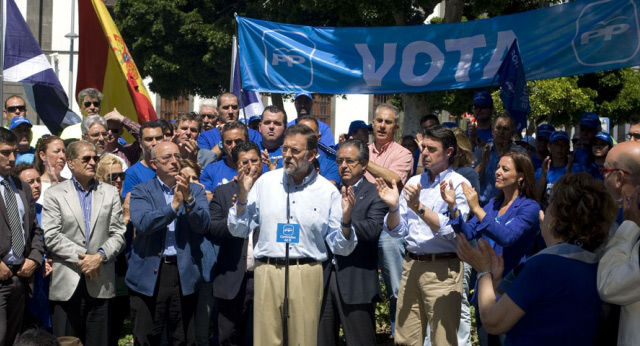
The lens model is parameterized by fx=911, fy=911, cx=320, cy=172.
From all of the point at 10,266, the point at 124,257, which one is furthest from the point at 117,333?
the point at 10,266

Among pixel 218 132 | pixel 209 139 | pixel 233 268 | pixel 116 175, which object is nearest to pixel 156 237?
pixel 233 268

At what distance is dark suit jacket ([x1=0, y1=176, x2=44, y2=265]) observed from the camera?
23.6 ft

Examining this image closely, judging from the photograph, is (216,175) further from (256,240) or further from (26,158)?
(26,158)

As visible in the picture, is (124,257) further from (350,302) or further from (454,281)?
(454,281)

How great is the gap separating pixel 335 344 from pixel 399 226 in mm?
1215

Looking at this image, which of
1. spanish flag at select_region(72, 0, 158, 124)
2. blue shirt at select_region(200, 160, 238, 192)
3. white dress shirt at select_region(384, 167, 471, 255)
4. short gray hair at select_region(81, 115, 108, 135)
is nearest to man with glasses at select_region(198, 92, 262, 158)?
blue shirt at select_region(200, 160, 238, 192)

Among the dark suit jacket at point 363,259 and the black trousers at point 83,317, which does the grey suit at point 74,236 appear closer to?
the black trousers at point 83,317

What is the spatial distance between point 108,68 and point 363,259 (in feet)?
17.8

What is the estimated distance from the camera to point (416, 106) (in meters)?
20.2

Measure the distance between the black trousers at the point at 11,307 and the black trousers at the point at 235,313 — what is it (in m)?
1.64

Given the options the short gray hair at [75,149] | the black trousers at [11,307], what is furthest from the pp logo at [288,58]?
the black trousers at [11,307]

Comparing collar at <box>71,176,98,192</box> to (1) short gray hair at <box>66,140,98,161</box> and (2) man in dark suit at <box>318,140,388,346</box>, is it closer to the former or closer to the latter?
(1) short gray hair at <box>66,140,98,161</box>

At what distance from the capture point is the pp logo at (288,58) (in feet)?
32.4

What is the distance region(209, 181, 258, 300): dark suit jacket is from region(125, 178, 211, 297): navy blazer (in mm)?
150
